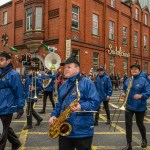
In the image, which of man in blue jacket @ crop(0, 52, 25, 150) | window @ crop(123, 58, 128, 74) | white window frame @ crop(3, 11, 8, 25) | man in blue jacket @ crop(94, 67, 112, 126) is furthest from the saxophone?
window @ crop(123, 58, 128, 74)

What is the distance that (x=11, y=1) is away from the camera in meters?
30.7

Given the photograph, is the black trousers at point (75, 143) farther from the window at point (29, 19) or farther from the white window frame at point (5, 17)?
the white window frame at point (5, 17)

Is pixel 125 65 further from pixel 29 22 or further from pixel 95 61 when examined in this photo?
pixel 29 22

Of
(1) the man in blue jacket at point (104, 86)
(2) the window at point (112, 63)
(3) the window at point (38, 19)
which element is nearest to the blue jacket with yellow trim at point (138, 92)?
(1) the man in blue jacket at point (104, 86)

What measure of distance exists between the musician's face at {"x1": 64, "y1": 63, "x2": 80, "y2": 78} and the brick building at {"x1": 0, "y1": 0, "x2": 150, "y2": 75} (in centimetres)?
2031

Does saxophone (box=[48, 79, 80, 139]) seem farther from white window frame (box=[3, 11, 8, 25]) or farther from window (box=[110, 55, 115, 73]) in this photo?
white window frame (box=[3, 11, 8, 25])

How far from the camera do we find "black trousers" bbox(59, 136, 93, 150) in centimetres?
411

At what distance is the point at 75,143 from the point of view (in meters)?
4.18

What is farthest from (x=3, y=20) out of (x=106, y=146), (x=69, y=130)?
(x=69, y=130)

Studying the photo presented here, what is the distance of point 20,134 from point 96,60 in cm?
2203

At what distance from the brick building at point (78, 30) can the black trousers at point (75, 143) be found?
2050 centimetres

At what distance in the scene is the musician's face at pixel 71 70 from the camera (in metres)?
4.25

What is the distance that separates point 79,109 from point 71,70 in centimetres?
62

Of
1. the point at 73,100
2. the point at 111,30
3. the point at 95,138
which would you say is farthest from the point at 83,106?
the point at 111,30
